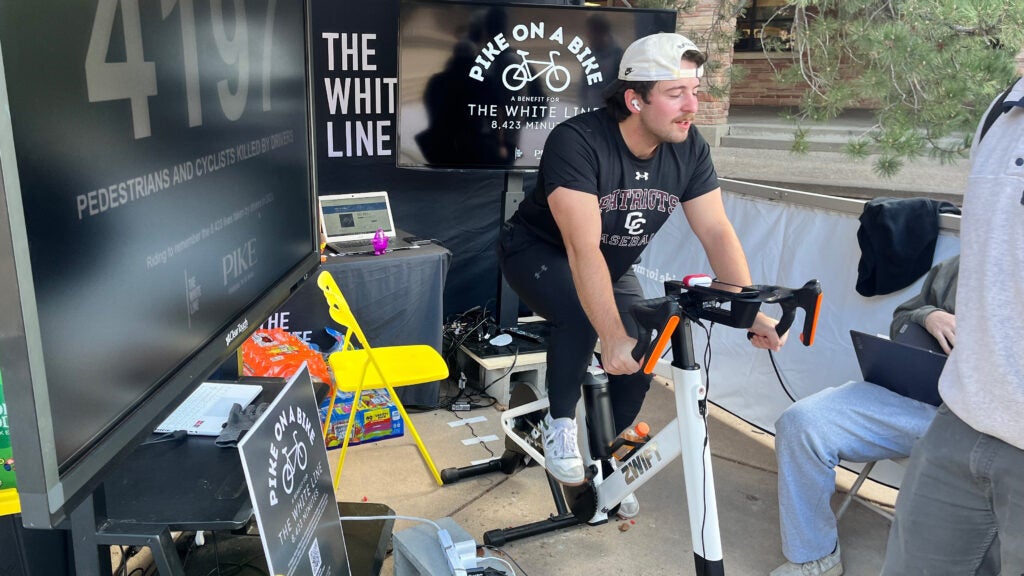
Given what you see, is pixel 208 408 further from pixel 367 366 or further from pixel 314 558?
pixel 367 366

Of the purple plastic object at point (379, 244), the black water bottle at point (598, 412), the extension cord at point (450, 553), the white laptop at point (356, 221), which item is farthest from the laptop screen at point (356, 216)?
the extension cord at point (450, 553)

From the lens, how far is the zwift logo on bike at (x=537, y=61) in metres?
4.20

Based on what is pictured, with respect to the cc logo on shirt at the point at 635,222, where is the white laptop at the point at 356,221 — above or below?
below

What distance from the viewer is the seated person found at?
284cm

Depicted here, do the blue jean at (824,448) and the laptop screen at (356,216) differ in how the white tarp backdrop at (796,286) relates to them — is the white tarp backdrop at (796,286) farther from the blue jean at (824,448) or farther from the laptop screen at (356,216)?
the laptop screen at (356,216)

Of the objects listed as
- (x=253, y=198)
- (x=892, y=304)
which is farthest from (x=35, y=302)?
(x=892, y=304)

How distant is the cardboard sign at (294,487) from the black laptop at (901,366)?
1938 millimetres

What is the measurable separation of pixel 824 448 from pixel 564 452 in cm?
90

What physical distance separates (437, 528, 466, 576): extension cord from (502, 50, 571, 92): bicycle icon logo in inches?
101

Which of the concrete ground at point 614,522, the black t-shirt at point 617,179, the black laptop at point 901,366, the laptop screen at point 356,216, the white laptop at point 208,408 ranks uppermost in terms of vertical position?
the black t-shirt at point 617,179

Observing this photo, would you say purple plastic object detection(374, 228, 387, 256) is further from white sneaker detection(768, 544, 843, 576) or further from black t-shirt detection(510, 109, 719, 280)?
white sneaker detection(768, 544, 843, 576)

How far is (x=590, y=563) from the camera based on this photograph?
296 centimetres

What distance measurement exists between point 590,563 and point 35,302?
226cm

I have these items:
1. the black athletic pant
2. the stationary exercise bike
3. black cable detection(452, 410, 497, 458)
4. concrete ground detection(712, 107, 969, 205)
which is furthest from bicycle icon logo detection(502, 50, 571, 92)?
concrete ground detection(712, 107, 969, 205)
